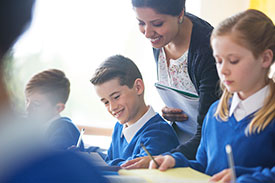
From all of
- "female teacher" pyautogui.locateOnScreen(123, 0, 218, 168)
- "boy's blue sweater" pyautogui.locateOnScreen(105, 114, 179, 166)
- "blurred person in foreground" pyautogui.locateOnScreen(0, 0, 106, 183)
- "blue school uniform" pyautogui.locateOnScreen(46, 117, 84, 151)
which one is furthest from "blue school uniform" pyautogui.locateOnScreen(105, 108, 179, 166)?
"blurred person in foreground" pyautogui.locateOnScreen(0, 0, 106, 183)

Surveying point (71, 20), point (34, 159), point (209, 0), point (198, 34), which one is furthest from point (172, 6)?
point (71, 20)

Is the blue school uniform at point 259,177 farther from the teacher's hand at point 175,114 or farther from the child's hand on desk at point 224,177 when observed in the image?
the teacher's hand at point 175,114

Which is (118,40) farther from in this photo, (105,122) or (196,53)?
(196,53)

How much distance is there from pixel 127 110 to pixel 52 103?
597mm

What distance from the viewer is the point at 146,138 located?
1.47 m

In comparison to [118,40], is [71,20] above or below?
above

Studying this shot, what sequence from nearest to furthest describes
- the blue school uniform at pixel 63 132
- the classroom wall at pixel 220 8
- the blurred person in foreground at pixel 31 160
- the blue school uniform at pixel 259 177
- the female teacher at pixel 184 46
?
the blurred person in foreground at pixel 31 160
the blue school uniform at pixel 259 177
the female teacher at pixel 184 46
the blue school uniform at pixel 63 132
the classroom wall at pixel 220 8

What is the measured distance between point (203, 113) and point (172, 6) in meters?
0.35

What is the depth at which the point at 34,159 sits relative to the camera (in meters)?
0.44

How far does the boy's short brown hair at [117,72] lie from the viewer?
163cm

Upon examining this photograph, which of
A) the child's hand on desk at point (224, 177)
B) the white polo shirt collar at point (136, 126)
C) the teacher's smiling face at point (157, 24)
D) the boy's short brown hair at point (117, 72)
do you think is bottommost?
the white polo shirt collar at point (136, 126)

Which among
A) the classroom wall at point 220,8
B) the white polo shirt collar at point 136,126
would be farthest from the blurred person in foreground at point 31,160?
the classroom wall at point 220,8

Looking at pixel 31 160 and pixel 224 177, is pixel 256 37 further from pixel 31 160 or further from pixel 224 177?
pixel 31 160

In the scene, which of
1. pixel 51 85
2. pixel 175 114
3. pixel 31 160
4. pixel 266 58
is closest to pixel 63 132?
pixel 51 85
